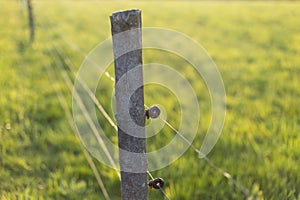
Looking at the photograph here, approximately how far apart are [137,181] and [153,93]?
302 cm

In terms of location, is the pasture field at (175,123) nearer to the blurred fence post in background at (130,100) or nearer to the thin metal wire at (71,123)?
the thin metal wire at (71,123)

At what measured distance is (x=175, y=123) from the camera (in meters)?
3.94

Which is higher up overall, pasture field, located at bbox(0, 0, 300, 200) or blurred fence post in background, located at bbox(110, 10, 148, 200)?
blurred fence post in background, located at bbox(110, 10, 148, 200)

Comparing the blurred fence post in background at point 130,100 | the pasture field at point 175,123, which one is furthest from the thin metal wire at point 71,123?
the blurred fence post in background at point 130,100

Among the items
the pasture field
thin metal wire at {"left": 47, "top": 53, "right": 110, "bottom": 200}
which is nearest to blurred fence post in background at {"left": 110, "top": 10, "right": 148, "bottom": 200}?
the pasture field

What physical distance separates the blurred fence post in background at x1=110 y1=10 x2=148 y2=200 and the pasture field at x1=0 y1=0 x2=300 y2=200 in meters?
0.58

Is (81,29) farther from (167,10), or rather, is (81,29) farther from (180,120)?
(180,120)

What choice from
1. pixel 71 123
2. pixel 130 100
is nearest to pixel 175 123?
pixel 71 123

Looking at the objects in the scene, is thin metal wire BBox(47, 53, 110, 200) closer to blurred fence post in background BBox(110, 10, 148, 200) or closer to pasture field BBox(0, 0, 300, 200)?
pasture field BBox(0, 0, 300, 200)

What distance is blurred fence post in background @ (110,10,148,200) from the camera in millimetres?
1568

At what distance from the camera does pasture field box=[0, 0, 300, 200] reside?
2818 mm

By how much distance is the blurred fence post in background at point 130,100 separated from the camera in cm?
157

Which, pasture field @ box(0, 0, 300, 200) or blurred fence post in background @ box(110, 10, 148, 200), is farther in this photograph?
pasture field @ box(0, 0, 300, 200)

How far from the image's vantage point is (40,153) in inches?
135
